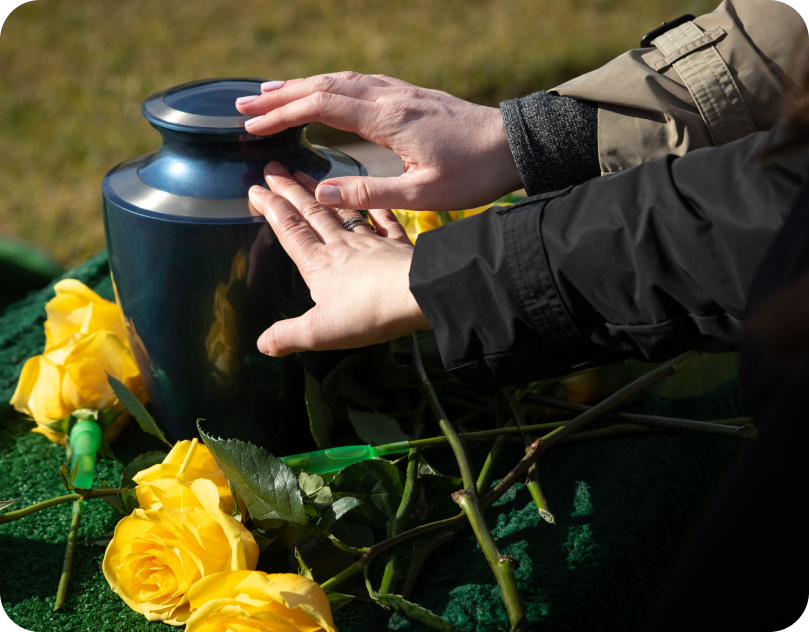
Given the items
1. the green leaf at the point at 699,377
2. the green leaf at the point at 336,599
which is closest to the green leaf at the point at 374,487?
the green leaf at the point at 336,599

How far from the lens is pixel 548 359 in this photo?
64 centimetres

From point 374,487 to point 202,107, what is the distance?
0.47 meters

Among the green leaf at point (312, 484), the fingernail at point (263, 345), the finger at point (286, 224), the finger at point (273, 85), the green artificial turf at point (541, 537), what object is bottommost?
the green artificial turf at point (541, 537)

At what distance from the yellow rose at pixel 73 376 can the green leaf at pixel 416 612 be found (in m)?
0.51

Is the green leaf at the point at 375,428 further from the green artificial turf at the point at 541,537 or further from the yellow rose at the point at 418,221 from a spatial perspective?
the yellow rose at the point at 418,221

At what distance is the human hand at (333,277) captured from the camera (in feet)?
2.29

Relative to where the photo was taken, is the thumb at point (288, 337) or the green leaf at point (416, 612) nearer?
the green leaf at point (416, 612)

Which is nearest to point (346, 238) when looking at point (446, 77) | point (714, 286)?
point (714, 286)

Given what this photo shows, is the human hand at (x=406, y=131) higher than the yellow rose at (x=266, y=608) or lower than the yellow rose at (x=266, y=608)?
higher

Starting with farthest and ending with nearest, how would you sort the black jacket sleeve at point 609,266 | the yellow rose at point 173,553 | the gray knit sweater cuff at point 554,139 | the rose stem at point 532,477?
the gray knit sweater cuff at point 554,139, the rose stem at point 532,477, the yellow rose at point 173,553, the black jacket sleeve at point 609,266

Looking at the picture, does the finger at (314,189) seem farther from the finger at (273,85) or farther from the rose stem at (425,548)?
the rose stem at (425,548)

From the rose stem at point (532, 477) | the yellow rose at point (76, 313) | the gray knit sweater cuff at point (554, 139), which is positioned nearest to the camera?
the rose stem at point (532, 477)

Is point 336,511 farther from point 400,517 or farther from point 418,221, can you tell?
point 418,221

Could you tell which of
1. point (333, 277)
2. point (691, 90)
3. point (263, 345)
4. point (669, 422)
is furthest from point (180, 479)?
point (691, 90)
